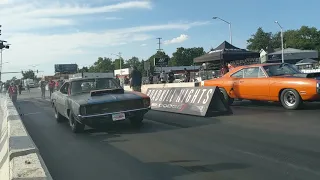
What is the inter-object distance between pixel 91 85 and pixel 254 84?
526 cm

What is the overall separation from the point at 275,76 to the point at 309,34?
106546mm

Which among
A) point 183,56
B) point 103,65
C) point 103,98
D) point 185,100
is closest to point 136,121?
point 103,98

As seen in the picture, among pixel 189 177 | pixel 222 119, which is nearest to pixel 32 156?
pixel 189 177

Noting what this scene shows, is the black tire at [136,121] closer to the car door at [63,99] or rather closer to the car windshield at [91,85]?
the car windshield at [91,85]

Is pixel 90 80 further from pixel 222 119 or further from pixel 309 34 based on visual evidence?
pixel 309 34

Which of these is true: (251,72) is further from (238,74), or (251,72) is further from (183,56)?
(183,56)

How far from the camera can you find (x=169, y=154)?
6.53m

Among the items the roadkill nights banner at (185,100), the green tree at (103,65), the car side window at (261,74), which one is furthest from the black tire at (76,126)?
the green tree at (103,65)

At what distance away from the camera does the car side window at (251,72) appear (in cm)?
1239

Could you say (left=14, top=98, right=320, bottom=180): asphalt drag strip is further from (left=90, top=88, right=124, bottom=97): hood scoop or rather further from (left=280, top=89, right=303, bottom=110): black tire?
(left=90, top=88, right=124, bottom=97): hood scoop

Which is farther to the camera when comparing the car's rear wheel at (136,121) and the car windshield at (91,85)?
the car windshield at (91,85)

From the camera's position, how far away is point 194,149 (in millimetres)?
6797

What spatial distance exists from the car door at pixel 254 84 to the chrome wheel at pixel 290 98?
62 cm

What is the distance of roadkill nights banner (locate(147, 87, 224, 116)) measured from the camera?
11.3 metres
